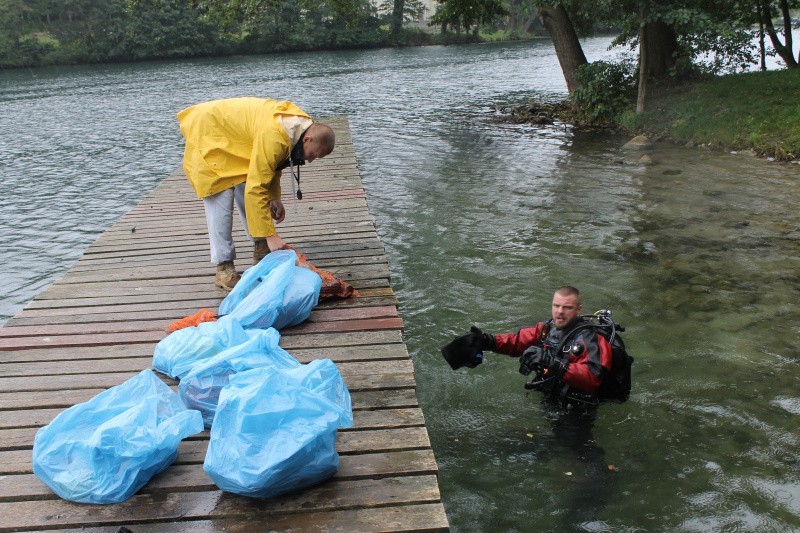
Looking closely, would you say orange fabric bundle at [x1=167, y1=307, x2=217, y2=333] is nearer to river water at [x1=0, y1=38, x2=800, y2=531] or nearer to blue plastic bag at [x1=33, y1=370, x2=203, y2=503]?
blue plastic bag at [x1=33, y1=370, x2=203, y2=503]

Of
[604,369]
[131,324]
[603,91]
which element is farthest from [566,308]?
[603,91]

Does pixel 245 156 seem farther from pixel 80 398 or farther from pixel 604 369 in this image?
pixel 604 369

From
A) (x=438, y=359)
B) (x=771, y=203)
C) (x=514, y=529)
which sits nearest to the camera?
(x=514, y=529)

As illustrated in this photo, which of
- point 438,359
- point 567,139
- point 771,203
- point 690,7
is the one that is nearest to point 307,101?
point 567,139

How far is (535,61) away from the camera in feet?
126

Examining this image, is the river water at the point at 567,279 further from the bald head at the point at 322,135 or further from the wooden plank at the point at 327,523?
the bald head at the point at 322,135

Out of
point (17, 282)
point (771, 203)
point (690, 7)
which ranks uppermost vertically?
point (690, 7)

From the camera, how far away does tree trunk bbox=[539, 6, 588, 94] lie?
19062 millimetres

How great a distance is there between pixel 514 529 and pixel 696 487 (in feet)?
3.74

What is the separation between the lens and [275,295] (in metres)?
4.63

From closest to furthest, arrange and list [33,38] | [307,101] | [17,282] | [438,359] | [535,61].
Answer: [438,359], [17,282], [307,101], [535,61], [33,38]

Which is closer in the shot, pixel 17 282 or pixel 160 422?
pixel 160 422

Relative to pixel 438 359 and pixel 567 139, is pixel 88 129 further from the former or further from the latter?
pixel 438 359

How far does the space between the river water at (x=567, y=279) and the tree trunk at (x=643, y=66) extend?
188cm
